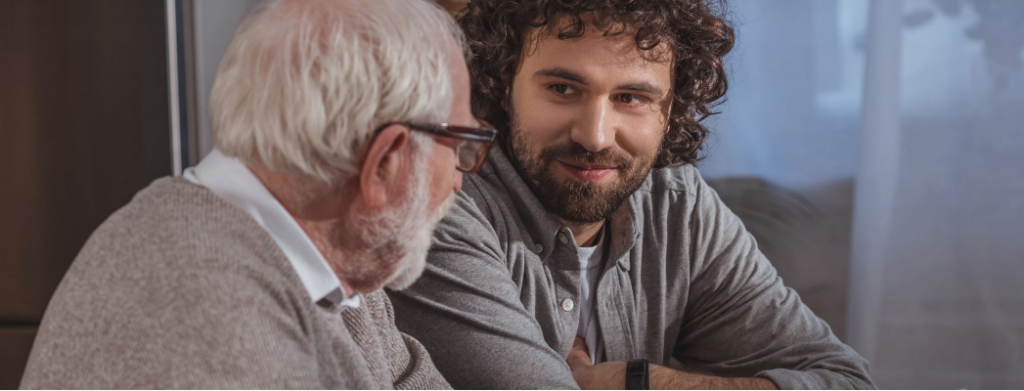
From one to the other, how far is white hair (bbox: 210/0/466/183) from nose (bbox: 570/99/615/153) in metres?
0.72

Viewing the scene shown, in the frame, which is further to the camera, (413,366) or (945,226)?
(945,226)

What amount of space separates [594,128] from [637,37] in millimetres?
200

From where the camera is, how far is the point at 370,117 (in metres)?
0.84

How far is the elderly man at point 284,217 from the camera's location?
0.70 m

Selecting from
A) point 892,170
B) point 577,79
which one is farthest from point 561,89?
point 892,170

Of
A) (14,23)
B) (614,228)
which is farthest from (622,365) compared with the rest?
(14,23)

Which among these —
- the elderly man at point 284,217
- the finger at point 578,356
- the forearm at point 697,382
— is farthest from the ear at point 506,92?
the elderly man at point 284,217

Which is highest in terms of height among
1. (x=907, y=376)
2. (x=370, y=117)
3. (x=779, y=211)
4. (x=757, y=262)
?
(x=370, y=117)

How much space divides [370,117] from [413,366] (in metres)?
0.47

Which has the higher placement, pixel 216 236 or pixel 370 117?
pixel 370 117

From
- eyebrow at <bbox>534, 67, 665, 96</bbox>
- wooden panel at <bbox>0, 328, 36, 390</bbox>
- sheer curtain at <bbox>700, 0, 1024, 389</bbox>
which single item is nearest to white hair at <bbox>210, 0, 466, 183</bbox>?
eyebrow at <bbox>534, 67, 665, 96</bbox>

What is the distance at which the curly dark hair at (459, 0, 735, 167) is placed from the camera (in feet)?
5.25

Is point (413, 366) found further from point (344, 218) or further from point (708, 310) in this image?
point (708, 310)

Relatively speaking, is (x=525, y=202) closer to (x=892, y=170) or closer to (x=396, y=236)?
(x=396, y=236)
